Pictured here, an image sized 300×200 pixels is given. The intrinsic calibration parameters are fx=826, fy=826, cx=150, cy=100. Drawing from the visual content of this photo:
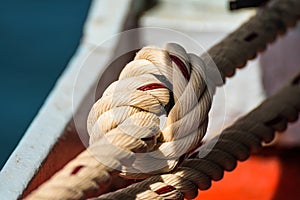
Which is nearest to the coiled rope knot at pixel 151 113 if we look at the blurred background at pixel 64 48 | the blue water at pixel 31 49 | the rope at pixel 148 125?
the rope at pixel 148 125

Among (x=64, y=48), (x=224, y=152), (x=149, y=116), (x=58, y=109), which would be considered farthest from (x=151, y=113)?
(x=64, y=48)

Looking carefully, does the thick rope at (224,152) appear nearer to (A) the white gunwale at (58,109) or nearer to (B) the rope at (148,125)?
(B) the rope at (148,125)

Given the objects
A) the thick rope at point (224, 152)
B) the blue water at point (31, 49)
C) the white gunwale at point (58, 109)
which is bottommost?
the blue water at point (31, 49)

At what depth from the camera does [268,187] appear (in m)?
1.37

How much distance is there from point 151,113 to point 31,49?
1.49 meters

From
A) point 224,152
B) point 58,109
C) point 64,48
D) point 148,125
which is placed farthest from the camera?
point 64,48

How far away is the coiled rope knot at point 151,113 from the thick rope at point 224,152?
2 centimetres

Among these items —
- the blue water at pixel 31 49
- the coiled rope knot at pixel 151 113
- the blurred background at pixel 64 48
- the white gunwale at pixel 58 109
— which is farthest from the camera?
the blue water at pixel 31 49

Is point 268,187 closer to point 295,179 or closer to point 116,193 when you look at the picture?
point 295,179

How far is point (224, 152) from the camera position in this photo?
903 mm

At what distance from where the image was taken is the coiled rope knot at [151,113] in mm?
726

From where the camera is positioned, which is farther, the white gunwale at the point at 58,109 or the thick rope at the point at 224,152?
the white gunwale at the point at 58,109

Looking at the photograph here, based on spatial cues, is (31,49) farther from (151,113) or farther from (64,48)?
(151,113)

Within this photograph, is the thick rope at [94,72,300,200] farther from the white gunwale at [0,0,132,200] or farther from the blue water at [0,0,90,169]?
the blue water at [0,0,90,169]
